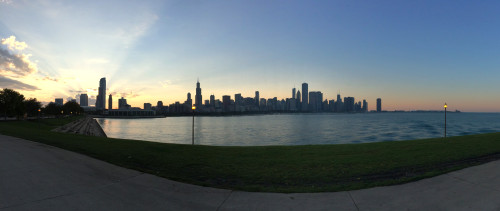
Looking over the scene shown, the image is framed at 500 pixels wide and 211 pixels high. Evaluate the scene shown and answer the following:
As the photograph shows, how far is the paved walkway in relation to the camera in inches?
220

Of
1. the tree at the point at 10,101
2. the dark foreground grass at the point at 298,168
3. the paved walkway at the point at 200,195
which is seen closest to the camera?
the paved walkway at the point at 200,195

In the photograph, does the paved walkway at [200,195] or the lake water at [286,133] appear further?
the lake water at [286,133]

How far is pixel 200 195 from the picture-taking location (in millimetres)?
6539

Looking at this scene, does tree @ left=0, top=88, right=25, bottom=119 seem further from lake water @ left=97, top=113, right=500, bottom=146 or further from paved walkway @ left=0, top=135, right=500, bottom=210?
paved walkway @ left=0, top=135, right=500, bottom=210

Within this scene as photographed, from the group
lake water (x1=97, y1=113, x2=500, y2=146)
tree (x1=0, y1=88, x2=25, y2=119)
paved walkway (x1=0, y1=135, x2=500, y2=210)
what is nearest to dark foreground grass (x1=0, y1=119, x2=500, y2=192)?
paved walkway (x1=0, y1=135, x2=500, y2=210)

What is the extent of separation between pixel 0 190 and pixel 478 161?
1688cm

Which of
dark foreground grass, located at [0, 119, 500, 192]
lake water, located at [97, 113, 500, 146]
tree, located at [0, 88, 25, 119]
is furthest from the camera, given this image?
tree, located at [0, 88, 25, 119]

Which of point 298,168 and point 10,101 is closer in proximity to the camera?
point 298,168

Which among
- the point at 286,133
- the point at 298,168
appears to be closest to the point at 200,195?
the point at 298,168

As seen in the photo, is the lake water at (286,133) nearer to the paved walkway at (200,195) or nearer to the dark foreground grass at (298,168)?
the dark foreground grass at (298,168)

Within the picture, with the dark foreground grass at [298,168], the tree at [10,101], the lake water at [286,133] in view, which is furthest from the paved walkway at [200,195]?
the tree at [10,101]

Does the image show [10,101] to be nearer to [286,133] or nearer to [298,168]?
[286,133]

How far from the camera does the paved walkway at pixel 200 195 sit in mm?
5582

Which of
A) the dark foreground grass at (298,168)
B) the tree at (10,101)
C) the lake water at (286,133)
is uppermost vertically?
the tree at (10,101)
